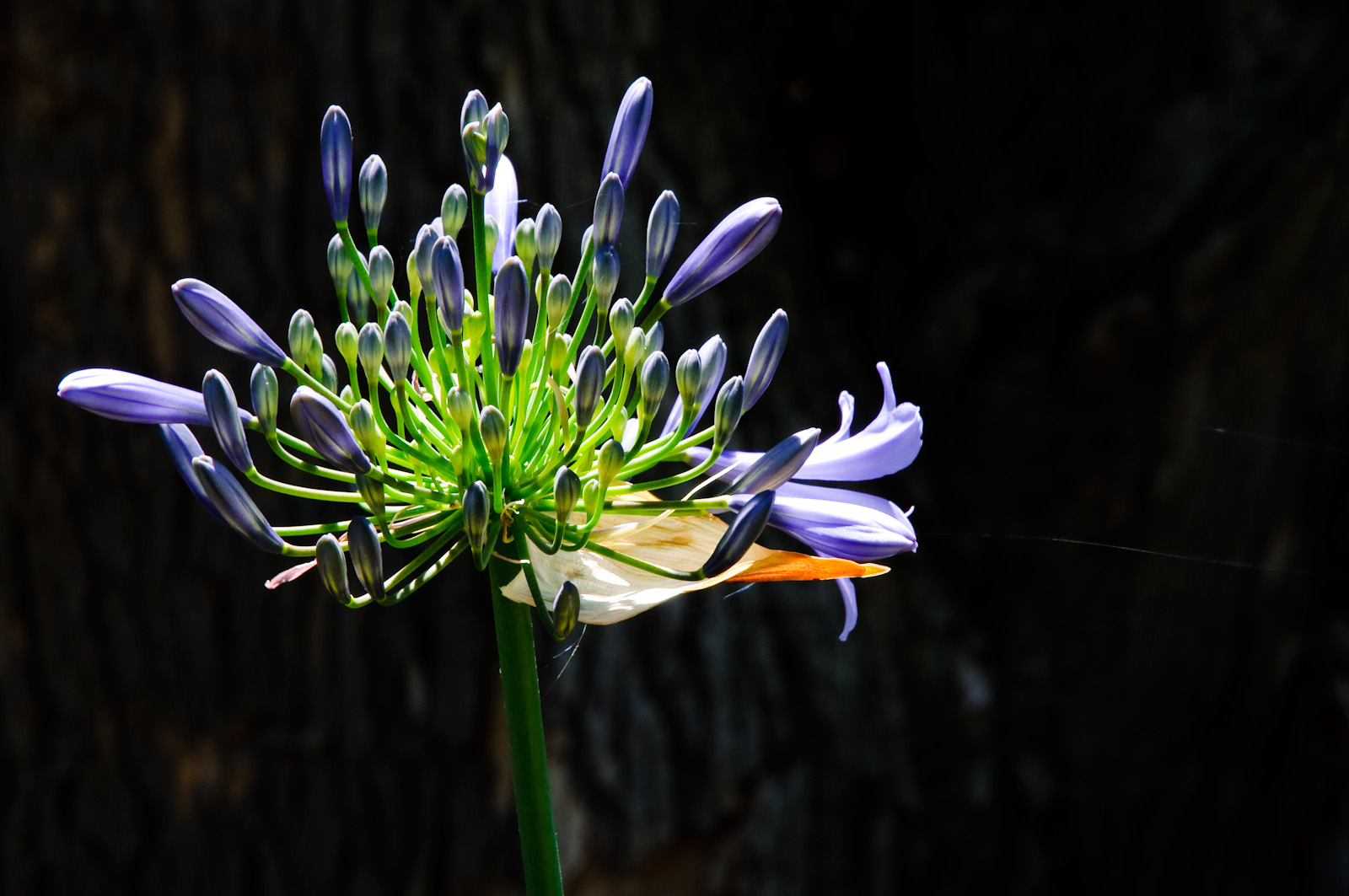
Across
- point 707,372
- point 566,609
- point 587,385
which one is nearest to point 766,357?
point 707,372

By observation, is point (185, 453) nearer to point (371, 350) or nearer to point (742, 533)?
point (371, 350)

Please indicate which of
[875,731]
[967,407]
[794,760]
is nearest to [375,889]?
[794,760]

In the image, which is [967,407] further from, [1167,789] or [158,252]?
[158,252]

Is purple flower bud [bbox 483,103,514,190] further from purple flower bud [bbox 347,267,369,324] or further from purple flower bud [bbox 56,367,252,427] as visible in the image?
purple flower bud [bbox 56,367,252,427]

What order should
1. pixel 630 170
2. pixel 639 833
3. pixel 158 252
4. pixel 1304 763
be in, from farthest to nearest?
pixel 1304 763 → pixel 639 833 → pixel 158 252 → pixel 630 170

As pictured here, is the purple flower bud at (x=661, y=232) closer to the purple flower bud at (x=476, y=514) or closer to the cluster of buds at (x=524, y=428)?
the cluster of buds at (x=524, y=428)

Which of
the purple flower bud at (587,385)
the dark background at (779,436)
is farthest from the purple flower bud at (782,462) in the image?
the dark background at (779,436)
